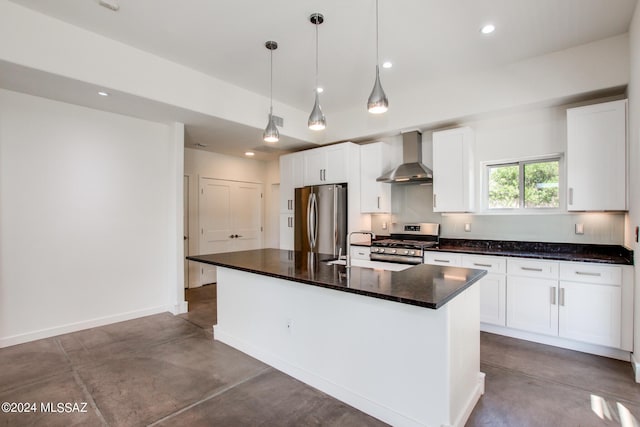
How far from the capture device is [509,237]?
12.7 feet

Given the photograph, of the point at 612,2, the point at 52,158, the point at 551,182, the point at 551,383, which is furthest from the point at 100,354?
the point at 612,2

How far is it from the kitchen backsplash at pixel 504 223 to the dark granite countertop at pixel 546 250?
6cm

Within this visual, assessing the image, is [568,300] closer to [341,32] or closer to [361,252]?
[361,252]

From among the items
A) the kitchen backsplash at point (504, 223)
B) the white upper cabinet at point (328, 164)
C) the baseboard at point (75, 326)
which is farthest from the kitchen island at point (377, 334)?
the white upper cabinet at point (328, 164)

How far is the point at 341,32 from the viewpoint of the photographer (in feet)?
9.52

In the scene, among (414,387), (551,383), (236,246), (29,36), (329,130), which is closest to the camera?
(414,387)

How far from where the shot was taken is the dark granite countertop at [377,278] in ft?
5.62

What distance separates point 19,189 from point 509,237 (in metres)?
5.62

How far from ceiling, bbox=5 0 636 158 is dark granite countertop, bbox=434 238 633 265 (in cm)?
213

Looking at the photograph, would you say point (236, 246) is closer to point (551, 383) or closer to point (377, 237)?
point (377, 237)

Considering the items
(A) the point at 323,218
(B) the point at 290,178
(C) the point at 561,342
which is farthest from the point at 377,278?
(B) the point at 290,178

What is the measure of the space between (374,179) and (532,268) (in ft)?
7.78

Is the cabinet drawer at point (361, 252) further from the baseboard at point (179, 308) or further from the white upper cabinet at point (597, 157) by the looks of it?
the baseboard at point (179, 308)

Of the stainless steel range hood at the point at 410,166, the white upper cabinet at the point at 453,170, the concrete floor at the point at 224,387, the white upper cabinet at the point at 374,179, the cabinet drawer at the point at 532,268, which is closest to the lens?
the concrete floor at the point at 224,387
